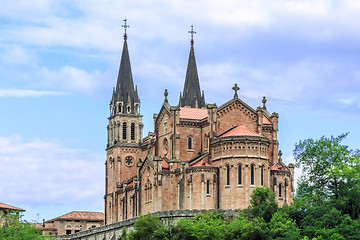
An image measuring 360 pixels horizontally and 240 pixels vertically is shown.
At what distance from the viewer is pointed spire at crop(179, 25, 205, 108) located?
13925 centimetres

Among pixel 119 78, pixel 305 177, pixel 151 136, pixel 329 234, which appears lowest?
pixel 329 234

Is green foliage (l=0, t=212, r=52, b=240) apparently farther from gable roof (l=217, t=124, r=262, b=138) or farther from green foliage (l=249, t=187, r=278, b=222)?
green foliage (l=249, t=187, r=278, b=222)

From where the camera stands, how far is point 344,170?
311ft

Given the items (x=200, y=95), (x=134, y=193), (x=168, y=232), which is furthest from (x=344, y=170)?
(x=200, y=95)

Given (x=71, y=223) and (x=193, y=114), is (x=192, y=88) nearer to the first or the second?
(x=193, y=114)

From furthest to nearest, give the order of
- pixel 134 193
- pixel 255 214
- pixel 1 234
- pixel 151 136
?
1. pixel 151 136
2. pixel 134 193
3. pixel 1 234
4. pixel 255 214

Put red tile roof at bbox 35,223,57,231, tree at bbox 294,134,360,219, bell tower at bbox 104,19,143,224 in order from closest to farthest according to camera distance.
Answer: tree at bbox 294,134,360,219 → bell tower at bbox 104,19,143,224 → red tile roof at bbox 35,223,57,231

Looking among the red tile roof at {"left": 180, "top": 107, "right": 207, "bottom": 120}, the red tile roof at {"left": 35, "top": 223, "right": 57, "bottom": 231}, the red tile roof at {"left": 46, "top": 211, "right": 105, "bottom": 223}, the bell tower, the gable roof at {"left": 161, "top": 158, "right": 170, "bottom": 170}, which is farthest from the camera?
the red tile roof at {"left": 46, "top": 211, "right": 105, "bottom": 223}

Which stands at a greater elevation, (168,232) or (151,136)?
(151,136)

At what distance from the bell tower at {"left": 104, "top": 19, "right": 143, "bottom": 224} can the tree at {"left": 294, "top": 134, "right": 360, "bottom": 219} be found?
139 ft

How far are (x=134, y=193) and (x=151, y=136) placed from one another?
1316 centimetres

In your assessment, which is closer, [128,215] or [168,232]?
[168,232]

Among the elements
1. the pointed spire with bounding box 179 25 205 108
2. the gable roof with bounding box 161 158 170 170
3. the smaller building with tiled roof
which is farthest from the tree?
the smaller building with tiled roof

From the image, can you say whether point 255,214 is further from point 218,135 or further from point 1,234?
point 1,234
